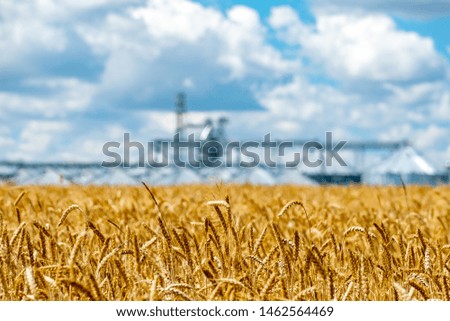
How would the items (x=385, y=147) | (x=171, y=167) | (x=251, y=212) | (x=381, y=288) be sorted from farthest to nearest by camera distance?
(x=385, y=147) → (x=171, y=167) → (x=251, y=212) → (x=381, y=288)

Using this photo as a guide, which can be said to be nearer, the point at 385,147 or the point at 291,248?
the point at 291,248

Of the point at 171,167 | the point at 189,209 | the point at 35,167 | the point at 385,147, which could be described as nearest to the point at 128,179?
the point at 171,167

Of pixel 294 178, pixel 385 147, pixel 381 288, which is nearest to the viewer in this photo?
pixel 381 288

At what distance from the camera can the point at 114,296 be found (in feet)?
13.6

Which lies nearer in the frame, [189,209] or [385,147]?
[189,209]

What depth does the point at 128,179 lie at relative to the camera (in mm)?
52281

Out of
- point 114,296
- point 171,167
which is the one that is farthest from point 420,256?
point 171,167

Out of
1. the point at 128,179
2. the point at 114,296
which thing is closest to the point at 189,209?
the point at 114,296
